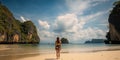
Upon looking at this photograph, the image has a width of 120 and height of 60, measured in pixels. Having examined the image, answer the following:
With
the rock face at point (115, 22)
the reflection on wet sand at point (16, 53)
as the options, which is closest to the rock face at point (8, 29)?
the rock face at point (115, 22)

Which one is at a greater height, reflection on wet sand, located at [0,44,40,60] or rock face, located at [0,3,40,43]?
rock face, located at [0,3,40,43]

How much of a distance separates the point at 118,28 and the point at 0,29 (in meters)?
52.8

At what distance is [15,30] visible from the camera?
106m

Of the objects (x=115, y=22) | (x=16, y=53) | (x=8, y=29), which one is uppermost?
(x=115, y=22)

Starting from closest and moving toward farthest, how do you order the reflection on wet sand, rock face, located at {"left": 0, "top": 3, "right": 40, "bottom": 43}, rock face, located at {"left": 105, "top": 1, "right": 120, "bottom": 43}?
the reflection on wet sand, rock face, located at {"left": 105, "top": 1, "right": 120, "bottom": 43}, rock face, located at {"left": 0, "top": 3, "right": 40, "bottom": 43}

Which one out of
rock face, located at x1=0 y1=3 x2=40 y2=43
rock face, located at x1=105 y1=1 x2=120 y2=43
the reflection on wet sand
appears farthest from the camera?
rock face, located at x1=0 y1=3 x2=40 y2=43

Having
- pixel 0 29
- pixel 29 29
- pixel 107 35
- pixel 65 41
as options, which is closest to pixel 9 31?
pixel 0 29

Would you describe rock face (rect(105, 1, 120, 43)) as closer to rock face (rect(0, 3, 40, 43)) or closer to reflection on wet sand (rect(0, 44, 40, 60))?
rock face (rect(0, 3, 40, 43))

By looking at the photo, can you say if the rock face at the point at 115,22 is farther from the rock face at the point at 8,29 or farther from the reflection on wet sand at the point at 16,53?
the reflection on wet sand at the point at 16,53

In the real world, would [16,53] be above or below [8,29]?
below

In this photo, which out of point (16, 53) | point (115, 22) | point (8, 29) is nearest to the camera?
point (16, 53)

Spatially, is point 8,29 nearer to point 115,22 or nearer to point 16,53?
point 115,22

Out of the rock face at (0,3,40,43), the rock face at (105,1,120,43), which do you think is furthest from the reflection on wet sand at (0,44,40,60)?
the rock face at (105,1,120,43)

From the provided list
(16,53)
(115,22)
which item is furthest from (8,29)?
(16,53)
